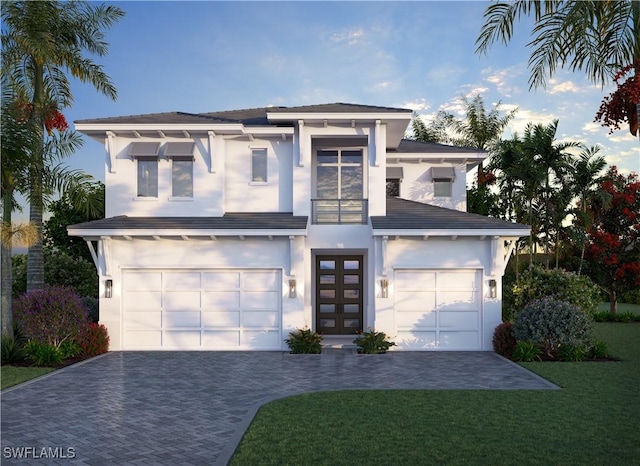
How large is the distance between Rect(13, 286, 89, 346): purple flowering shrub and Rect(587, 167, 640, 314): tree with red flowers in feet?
76.8

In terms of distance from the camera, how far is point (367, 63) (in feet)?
65.6

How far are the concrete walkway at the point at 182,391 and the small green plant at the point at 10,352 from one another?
6.00ft

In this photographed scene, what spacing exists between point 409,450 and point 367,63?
15820 mm

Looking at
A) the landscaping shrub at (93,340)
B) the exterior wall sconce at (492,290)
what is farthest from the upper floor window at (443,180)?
the landscaping shrub at (93,340)

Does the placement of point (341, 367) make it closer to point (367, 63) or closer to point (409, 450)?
point (409, 450)

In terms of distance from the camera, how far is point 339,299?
706 inches

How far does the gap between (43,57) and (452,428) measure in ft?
49.1

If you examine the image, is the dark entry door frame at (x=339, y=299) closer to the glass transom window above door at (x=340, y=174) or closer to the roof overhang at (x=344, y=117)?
the glass transom window above door at (x=340, y=174)

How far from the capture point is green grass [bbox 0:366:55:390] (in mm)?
11666

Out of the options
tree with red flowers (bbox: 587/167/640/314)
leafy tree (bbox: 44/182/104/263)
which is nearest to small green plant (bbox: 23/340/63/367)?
leafy tree (bbox: 44/182/104/263)

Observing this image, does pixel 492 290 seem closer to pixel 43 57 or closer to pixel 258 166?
pixel 258 166

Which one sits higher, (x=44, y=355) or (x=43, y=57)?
(x=43, y=57)

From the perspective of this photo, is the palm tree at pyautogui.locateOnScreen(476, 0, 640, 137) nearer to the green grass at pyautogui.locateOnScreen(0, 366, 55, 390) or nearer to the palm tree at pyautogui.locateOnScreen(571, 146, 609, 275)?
the green grass at pyautogui.locateOnScreen(0, 366, 55, 390)

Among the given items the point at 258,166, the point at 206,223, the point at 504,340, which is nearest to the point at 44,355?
the point at 206,223
